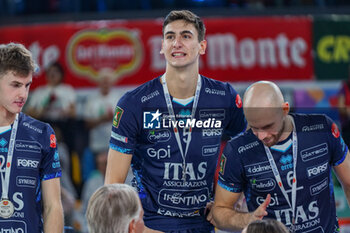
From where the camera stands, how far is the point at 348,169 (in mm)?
3920

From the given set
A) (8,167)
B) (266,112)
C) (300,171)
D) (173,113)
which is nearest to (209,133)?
(173,113)

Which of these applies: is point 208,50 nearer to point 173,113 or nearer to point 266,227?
point 173,113

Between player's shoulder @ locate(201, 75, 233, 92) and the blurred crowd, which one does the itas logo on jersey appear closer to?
player's shoulder @ locate(201, 75, 233, 92)

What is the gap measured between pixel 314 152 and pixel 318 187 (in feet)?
0.79

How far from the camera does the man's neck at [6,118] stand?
3822 mm

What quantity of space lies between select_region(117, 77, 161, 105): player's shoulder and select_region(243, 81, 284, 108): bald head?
29.9 inches

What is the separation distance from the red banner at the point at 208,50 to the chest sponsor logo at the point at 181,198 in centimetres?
581

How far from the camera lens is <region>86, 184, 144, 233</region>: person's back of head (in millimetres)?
2678

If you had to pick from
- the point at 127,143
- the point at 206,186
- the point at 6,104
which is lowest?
the point at 206,186

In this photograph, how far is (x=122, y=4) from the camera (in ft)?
34.8

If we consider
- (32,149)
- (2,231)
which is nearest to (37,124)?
(32,149)

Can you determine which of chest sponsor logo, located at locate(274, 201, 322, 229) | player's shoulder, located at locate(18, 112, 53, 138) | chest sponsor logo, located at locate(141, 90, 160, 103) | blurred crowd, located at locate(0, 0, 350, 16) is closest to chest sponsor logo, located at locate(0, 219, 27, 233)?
player's shoulder, located at locate(18, 112, 53, 138)

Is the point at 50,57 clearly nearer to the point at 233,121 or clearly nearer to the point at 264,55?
the point at 264,55

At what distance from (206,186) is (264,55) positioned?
600 cm
